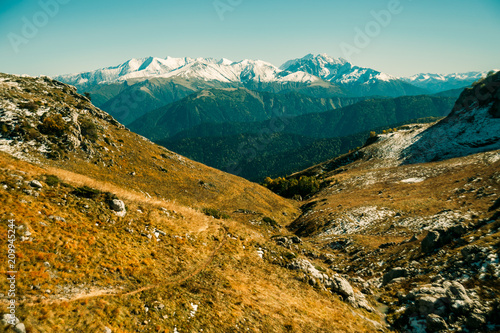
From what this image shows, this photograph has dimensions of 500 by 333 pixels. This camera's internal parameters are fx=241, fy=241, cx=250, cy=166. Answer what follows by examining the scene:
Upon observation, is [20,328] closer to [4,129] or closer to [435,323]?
[435,323]

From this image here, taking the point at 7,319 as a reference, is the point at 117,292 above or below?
below

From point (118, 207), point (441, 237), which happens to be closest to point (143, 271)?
point (118, 207)

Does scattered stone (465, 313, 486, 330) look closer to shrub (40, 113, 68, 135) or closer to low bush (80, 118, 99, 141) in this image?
shrub (40, 113, 68, 135)

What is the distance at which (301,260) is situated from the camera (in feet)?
89.1

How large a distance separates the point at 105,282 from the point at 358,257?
32.0 m

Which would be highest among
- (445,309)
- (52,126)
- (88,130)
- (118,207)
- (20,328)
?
(445,309)

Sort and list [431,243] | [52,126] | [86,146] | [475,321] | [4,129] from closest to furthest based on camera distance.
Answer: [475,321] → [431,243] → [4,129] → [52,126] → [86,146]

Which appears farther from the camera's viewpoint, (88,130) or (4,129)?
(88,130)

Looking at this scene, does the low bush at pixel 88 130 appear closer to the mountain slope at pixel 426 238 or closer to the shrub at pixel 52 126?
the shrub at pixel 52 126

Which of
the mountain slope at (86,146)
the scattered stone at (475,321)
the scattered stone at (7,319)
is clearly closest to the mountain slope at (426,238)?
the scattered stone at (475,321)

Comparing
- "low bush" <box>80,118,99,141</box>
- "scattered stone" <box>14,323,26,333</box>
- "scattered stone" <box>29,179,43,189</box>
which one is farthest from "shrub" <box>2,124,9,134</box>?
"scattered stone" <box>14,323,26,333</box>

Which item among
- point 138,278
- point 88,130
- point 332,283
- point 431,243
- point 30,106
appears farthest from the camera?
point 88,130

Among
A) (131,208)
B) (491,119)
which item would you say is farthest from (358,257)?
(491,119)

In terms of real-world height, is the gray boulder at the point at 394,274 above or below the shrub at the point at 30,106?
above
